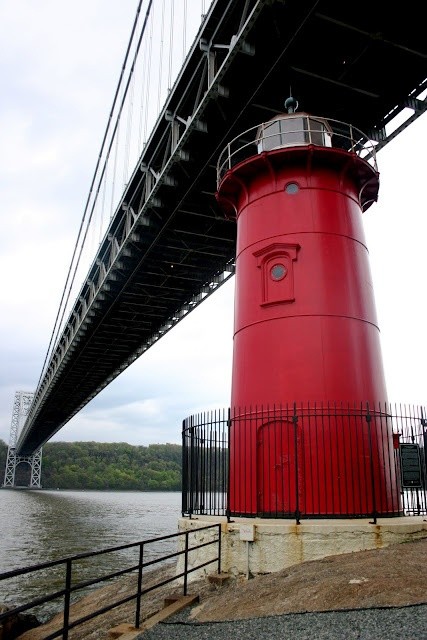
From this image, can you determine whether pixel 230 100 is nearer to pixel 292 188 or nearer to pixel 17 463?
pixel 292 188

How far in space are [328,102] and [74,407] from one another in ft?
167

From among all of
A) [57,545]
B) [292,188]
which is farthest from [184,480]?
[57,545]

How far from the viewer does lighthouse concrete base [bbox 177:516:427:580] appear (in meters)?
8.28

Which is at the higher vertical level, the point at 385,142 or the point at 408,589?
the point at 385,142

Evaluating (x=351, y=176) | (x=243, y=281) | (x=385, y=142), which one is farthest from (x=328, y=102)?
(x=243, y=281)

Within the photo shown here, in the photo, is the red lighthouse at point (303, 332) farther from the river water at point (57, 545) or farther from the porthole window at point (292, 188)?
the river water at point (57, 545)

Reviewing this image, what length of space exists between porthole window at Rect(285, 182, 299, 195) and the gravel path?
766cm

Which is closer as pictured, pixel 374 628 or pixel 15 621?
pixel 374 628

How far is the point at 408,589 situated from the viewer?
19.9 feet

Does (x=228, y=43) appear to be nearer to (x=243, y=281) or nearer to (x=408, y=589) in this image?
(x=243, y=281)

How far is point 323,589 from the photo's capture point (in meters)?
6.52

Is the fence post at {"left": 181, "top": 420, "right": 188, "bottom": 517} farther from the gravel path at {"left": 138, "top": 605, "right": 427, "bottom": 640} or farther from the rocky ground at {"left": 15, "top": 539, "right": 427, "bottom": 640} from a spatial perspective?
the gravel path at {"left": 138, "top": 605, "right": 427, "bottom": 640}

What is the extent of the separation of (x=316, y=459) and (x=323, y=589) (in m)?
3.31

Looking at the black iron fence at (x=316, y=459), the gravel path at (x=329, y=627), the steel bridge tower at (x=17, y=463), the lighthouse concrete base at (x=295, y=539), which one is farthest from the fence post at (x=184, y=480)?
the steel bridge tower at (x=17, y=463)
